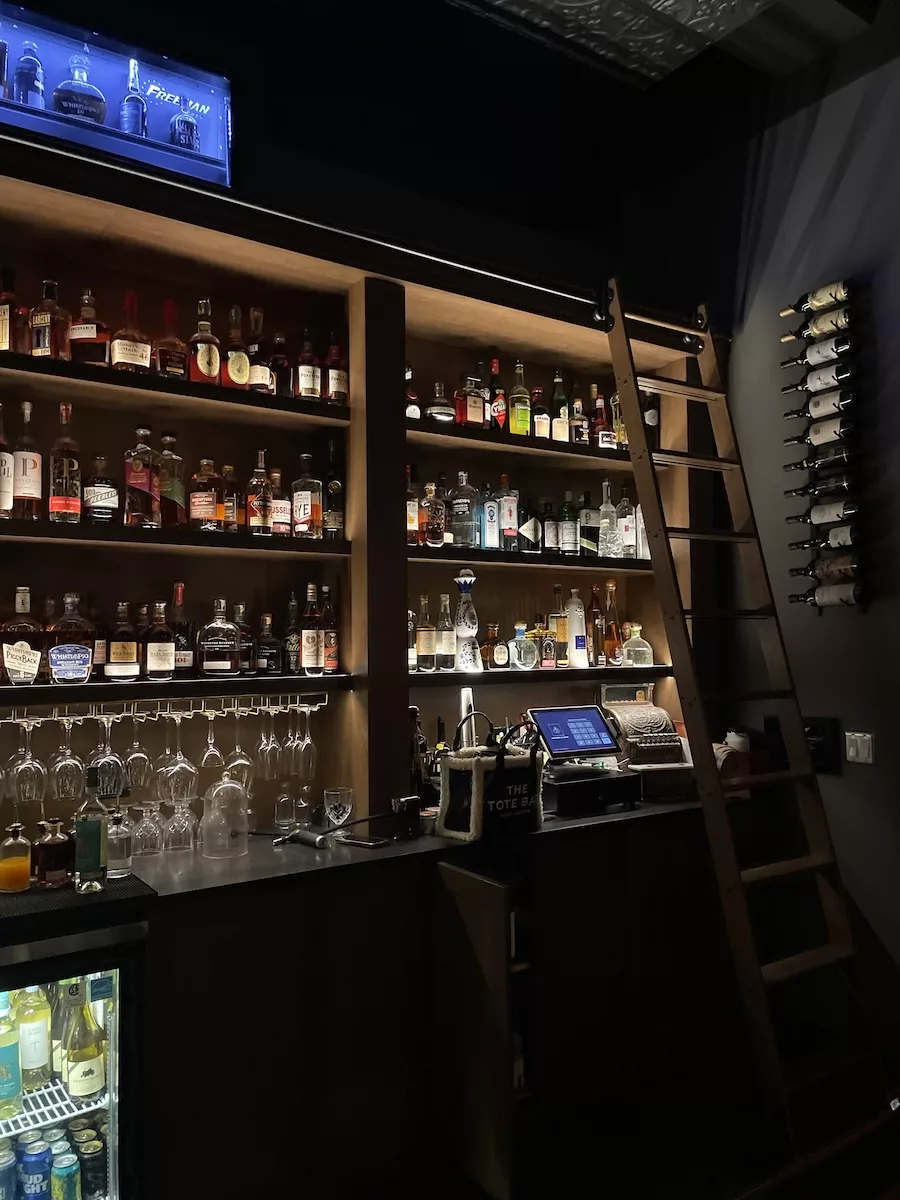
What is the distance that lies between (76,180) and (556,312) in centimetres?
155

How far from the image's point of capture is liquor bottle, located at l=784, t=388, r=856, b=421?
9.68 ft

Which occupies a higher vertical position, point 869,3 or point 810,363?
point 869,3

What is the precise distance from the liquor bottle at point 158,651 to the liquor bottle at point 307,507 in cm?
47

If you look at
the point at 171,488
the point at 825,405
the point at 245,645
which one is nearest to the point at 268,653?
the point at 245,645

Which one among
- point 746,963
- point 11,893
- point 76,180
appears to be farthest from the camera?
point 746,963

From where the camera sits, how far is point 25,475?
228 cm

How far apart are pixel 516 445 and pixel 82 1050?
2.17 meters

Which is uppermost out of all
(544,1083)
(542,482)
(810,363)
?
(810,363)

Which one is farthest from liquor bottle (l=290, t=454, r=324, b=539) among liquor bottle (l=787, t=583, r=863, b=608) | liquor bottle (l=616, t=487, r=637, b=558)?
liquor bottle (l=787, t=583, r=863, b=608)

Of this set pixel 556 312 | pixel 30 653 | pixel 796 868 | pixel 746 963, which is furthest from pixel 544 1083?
pixel 556 312

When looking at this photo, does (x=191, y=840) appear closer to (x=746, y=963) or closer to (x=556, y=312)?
(x=746, y=963)

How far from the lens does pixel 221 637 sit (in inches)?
102

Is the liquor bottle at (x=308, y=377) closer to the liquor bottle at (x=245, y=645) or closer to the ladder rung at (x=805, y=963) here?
the liquor bottle at (x=245, y=645)

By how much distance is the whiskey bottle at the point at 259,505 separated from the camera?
8.70 ft
